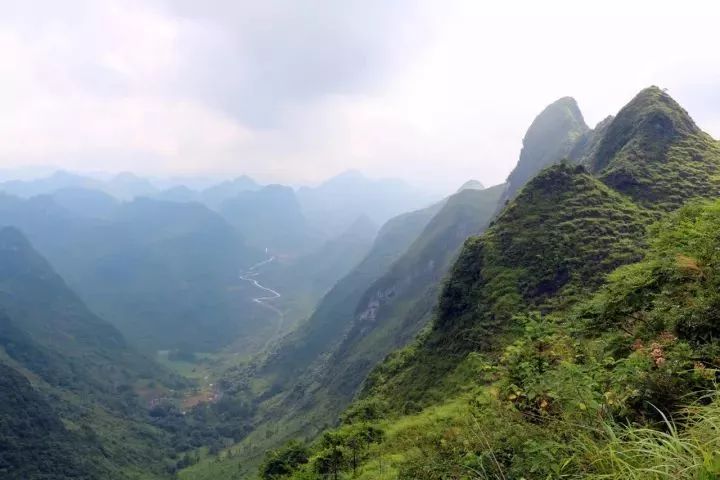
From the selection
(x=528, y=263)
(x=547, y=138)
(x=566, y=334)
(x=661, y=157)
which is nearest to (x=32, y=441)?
(x=528, y=263)

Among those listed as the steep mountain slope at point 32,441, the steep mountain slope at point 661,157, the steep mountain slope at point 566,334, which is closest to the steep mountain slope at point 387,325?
the steep mountain slope at point 661,157

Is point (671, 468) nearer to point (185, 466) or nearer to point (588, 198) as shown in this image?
point (588, 198)

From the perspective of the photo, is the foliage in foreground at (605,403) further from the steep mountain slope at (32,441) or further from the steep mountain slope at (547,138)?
the steep mountain slope at (547,138)

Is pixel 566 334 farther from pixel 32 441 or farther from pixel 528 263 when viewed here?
pixel 32 441

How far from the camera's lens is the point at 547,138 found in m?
186

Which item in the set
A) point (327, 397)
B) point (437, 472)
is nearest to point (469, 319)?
point (437, 472)

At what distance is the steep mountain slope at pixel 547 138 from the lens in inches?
6845

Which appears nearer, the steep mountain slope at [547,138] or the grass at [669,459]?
the grass at [669,459]

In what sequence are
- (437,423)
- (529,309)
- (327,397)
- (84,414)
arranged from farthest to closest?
(84,414)
(327,397)
(529,309)
(437,423)

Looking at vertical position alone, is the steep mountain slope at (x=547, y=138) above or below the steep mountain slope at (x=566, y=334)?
above

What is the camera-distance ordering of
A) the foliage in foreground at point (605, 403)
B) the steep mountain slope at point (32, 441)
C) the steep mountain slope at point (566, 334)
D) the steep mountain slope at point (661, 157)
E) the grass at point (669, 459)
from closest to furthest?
the grass at point (669, 459) → the foliage in foreground at point (605, 403) → the steep mountain slope at point (566, 334) → the steep mountain slope at point (661, 157) → the steep mountain slope at point (32, 441)

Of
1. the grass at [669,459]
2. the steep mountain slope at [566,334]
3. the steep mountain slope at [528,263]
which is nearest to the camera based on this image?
the grass at [669,459]

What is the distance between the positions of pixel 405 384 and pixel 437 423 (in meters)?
15.1

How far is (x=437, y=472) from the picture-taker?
12055 millimetres
